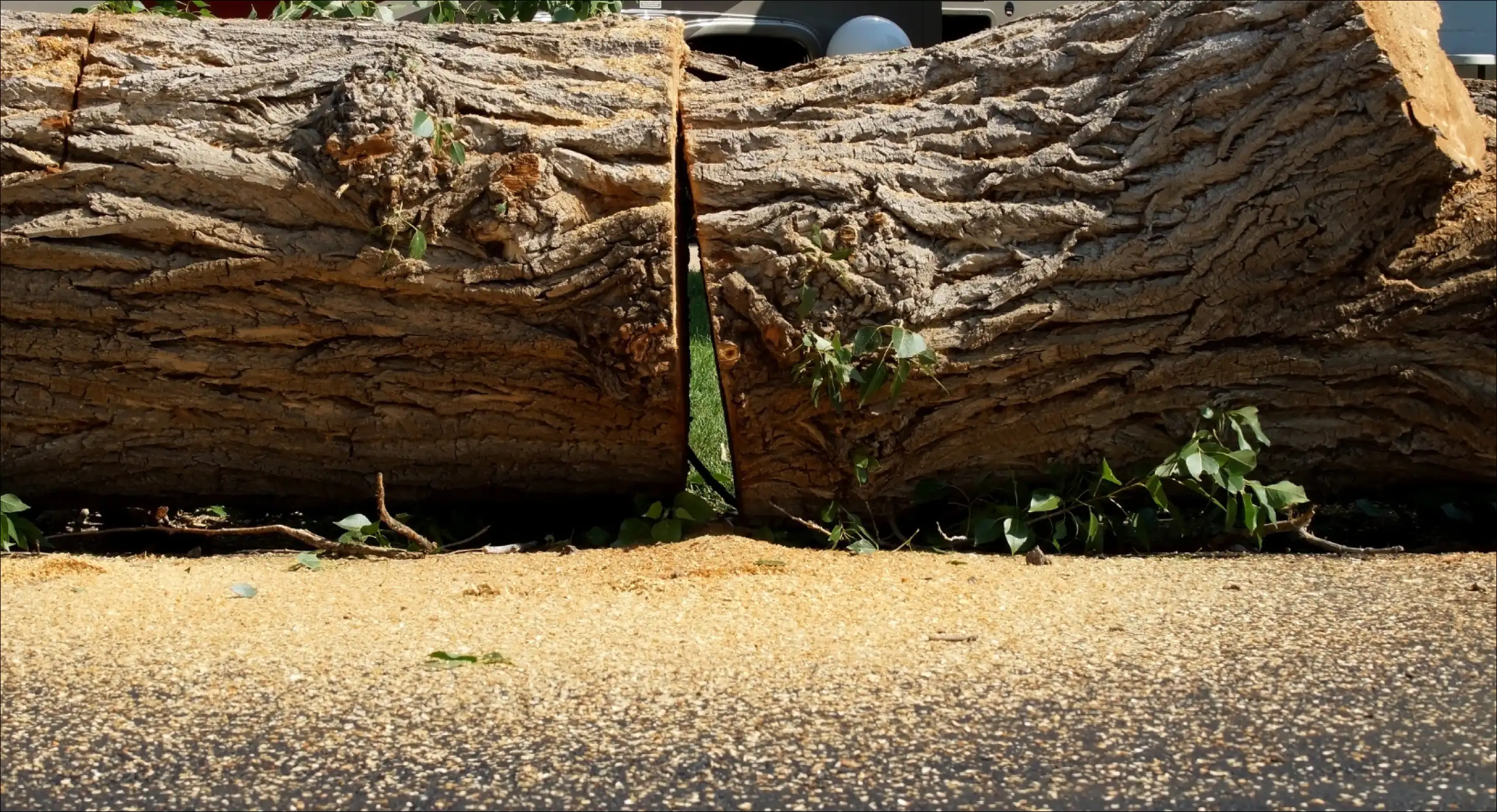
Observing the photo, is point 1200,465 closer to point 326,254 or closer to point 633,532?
point 633,532

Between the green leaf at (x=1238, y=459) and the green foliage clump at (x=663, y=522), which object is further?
the green foliage clump at (x=663, y=522)

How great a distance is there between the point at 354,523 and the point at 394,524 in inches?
4.9

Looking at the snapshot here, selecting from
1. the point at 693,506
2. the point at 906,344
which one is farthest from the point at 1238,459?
the point at 693,506

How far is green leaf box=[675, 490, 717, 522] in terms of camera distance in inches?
150

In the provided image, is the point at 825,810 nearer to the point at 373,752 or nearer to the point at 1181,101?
the point at 373,752

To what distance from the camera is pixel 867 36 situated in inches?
293

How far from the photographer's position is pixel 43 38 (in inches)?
146

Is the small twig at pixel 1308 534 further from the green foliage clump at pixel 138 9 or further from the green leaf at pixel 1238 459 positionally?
the green foliage clump at pixel 138 9

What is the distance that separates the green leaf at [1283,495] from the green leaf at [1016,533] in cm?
58

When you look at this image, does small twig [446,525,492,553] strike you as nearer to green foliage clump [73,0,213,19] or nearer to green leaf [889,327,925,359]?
green leaf [889,327,925,359]

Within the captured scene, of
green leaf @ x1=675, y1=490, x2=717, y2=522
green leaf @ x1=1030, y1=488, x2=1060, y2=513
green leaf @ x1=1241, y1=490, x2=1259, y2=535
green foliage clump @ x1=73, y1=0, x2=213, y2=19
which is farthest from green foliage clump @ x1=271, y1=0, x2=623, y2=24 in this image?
green leaf @ x1=1241, y1=490, x2=1259, y2=535

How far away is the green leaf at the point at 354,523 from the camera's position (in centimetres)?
368

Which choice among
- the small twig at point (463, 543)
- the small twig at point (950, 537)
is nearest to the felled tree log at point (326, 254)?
the small twig at point (463, 543)

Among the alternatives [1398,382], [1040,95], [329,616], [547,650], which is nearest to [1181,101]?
[1040,95]
